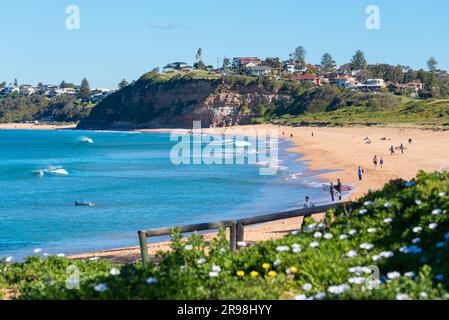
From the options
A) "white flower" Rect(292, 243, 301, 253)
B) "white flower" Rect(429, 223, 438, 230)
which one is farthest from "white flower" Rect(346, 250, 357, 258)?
"white flower" Rect(429, 223, 438, 230)

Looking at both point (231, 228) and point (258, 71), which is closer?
point (231, 228)

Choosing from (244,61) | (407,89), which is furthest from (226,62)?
(407,89)

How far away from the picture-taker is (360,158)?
4512cm

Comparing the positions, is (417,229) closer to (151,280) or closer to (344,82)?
(151,280)

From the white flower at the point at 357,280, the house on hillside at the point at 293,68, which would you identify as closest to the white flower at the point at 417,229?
the white flower at the point at 357,280

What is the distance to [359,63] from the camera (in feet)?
608

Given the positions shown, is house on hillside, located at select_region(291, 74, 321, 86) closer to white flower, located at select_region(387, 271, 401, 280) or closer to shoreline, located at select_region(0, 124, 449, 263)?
shoreline, located at select_region(0, 124, 449, 263)

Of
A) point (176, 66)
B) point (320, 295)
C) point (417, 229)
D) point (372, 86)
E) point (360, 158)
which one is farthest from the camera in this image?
point (176, 66)

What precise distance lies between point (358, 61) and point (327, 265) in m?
187

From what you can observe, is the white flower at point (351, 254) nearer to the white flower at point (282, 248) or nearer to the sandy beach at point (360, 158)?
the white flower at point (282, 248)

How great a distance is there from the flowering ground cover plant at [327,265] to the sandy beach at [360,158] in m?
8.03

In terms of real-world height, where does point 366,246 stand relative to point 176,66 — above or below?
below

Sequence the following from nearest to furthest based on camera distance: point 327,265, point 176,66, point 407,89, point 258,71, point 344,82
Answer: point 327,265
point 407,89
point 344,82
point 258,71
point 176,66
